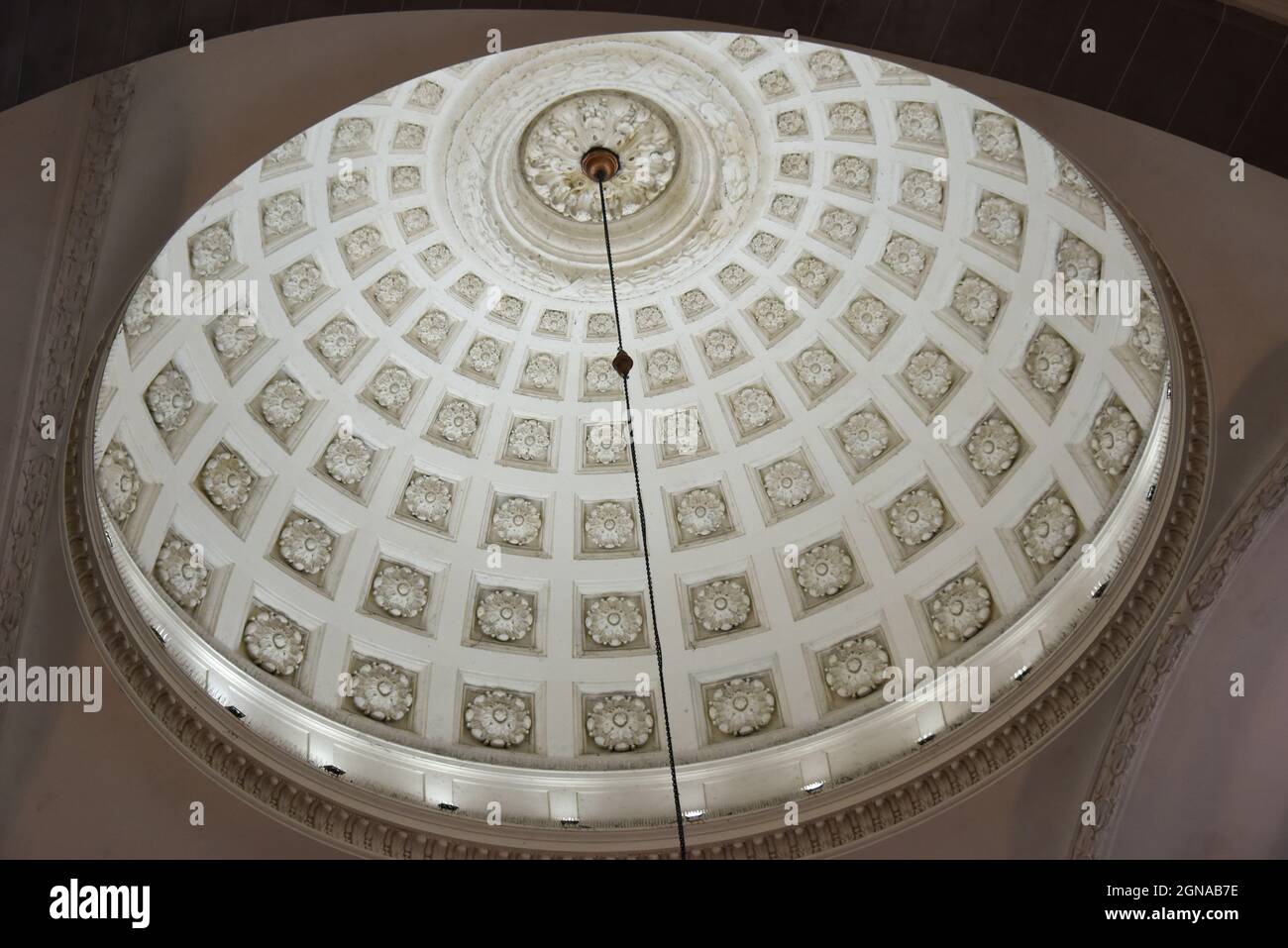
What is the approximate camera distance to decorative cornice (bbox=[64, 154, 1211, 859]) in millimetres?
10883

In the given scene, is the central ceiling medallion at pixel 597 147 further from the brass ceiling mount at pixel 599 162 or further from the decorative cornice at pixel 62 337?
the decorative cornice at pixel 62 337

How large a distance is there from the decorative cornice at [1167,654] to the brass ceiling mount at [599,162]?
7601 millimetres

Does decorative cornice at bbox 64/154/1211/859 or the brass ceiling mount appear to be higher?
the brass ceiling mount

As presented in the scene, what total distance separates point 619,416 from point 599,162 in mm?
3713

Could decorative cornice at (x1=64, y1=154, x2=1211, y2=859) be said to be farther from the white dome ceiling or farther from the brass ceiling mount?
the brass ceiling mount

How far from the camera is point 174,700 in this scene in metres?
12.0

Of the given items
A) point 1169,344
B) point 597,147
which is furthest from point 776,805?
point 597,147

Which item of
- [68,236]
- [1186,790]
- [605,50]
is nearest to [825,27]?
[68,236]

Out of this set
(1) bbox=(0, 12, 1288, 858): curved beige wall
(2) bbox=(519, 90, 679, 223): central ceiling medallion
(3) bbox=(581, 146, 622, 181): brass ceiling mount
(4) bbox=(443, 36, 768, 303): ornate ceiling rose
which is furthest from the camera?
(3) bbox=(581, 146, 622, 181): brass ceiling mount

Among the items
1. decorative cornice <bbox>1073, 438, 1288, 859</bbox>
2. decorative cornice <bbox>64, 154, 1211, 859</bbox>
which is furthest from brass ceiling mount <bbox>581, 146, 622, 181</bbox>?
decorative cornice <bbox>1073, 438, 1288, 859</bbox>

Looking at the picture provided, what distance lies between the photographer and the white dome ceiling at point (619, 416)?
532 inches

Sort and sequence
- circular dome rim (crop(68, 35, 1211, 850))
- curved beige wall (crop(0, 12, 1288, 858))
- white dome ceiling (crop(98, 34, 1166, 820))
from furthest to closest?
white dome ceiling (crop(98, 34, 1166, 820))
circular dome rim (crop(68, 35, 1211, 850))
curved beige wall (crop(0, 12, 1288, 858))

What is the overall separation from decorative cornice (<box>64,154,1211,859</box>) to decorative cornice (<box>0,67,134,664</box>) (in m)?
0.62
